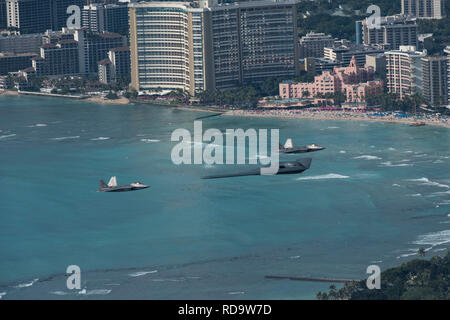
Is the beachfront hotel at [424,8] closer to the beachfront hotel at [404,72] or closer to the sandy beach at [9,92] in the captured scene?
the beachfront hotel at [404,72]

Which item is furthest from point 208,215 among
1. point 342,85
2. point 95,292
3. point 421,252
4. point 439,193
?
point 342,85

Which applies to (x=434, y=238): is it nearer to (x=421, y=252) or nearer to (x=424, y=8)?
(x=421, y=252)

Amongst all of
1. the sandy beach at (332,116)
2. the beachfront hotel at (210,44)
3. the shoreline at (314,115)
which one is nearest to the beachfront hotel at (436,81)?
the sandy beach at (332,116)

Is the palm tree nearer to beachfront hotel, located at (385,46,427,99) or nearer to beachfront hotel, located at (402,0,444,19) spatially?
beachfront hotel, located at (385,46,427,99)

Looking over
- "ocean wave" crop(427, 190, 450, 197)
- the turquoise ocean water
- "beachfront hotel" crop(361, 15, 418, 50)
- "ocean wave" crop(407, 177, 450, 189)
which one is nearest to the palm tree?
the turquoise ocean water

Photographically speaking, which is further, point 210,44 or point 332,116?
point 210,44
